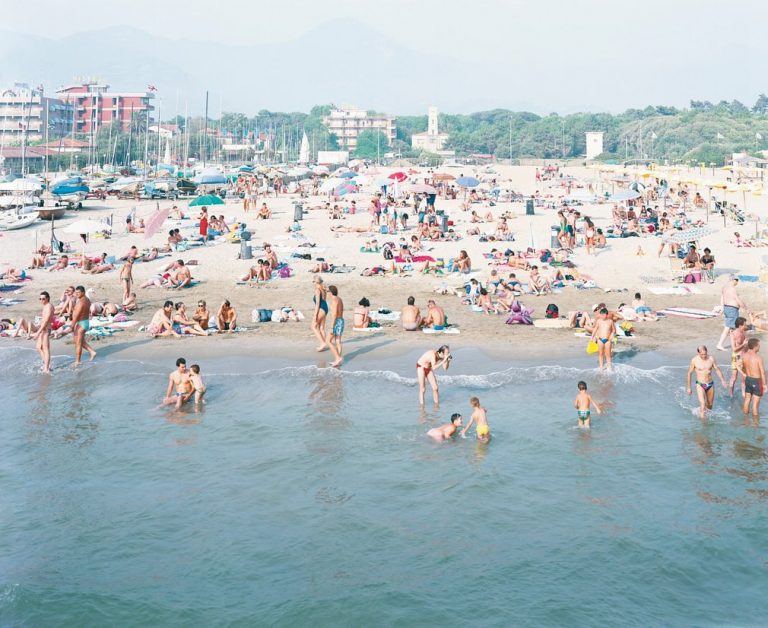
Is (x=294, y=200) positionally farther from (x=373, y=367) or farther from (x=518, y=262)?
(x=373, y=367)

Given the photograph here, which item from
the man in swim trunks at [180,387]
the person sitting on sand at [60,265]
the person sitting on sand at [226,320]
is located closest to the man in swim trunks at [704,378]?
the man in swim trunks at [180,387]

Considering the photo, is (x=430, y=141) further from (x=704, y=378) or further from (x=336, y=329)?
(x=704, y=378)

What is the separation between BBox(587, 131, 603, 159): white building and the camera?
14012 centimetres

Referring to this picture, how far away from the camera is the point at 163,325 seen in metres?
18.0

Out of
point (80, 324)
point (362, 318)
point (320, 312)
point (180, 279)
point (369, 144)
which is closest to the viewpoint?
point (80, 324)

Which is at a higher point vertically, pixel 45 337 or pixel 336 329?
pixel 336 329

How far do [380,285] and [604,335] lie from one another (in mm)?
8515

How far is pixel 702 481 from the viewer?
10.5 m

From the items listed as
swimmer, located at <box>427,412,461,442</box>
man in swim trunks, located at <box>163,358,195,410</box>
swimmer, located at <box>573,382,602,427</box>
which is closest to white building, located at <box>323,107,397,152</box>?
man in swim trunks, located at <box>163,358,195,410</box>

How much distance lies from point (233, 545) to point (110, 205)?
120 ft

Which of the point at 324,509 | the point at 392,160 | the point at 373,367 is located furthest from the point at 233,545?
the point at 392,160

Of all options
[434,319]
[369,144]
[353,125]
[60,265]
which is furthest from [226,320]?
[353,125]

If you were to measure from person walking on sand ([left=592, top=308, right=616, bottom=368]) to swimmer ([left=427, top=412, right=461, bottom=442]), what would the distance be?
4235mm

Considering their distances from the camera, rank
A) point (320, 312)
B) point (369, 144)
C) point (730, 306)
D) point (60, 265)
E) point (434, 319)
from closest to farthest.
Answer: point (730, 306) → point (320, 312) → point (434, 319) → point (60, 265) → point (369, 144)
